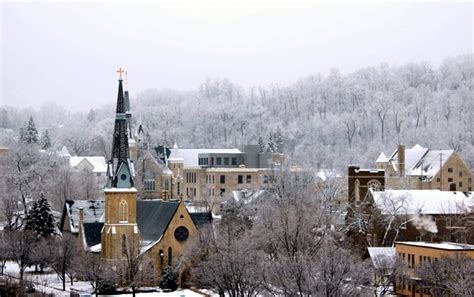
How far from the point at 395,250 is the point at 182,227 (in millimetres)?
13077

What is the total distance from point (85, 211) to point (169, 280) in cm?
1372

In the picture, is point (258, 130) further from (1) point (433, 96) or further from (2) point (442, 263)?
(2) point (442, 263)

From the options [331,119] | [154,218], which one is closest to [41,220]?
[154,218]

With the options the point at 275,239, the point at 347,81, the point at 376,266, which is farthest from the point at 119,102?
the point at 347,81

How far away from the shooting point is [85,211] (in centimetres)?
6550

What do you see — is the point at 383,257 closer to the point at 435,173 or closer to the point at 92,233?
the point at 92,233

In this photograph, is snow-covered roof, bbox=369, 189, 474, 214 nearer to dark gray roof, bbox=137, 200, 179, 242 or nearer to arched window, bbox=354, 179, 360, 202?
arched window, bbox=354, 179, 360, 202

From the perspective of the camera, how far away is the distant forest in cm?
14012

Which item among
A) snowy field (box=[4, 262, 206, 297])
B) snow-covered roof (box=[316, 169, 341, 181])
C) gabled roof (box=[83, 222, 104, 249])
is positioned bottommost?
snowy field (box=[4, 262, 206, 297])

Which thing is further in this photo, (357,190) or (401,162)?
(401,162)

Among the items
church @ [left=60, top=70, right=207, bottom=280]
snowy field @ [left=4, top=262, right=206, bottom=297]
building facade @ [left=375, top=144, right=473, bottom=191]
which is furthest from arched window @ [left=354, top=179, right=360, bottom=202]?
building facade @ [left=375, top=144, right=473, bottom=191]

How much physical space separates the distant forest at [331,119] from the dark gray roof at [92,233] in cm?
6440

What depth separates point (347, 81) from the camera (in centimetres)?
18775

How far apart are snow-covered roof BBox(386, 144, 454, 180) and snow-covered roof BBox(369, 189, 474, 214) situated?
2741 cm
